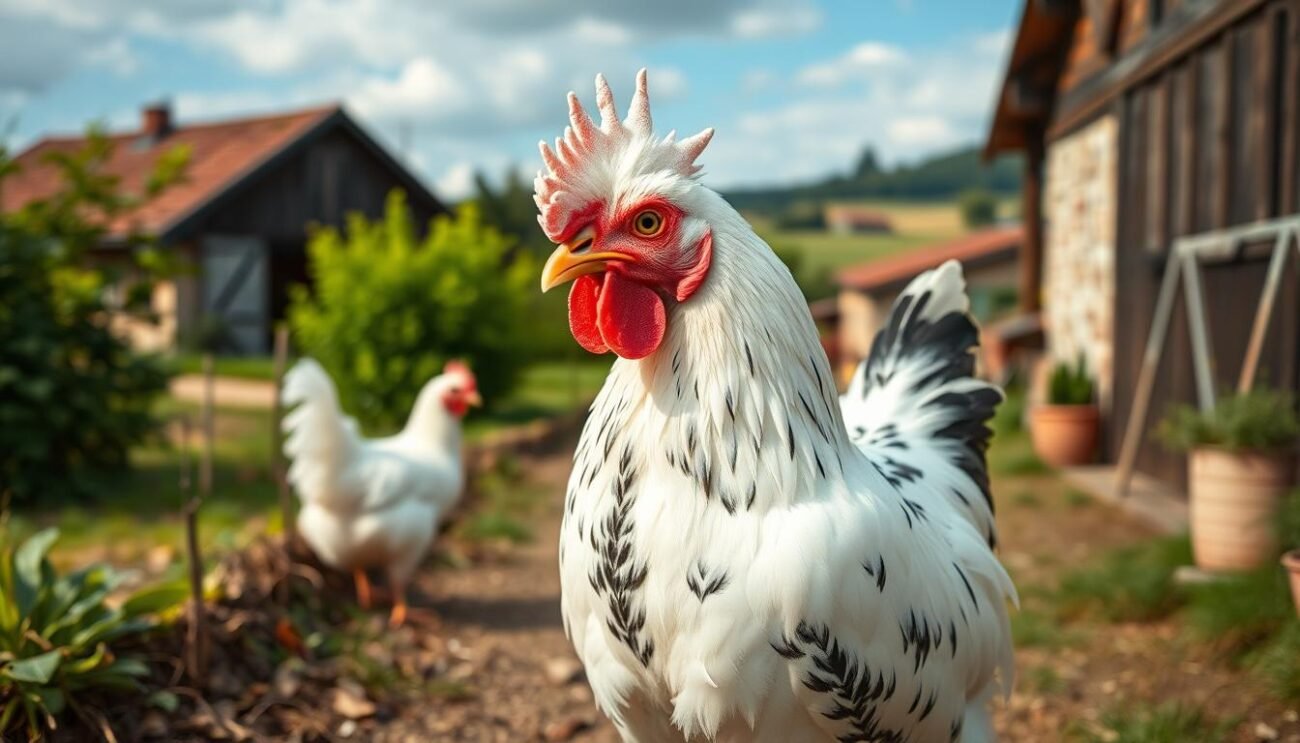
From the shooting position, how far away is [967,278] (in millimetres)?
25484

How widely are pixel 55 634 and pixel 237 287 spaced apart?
18.9 metres

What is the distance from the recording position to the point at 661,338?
212 cm

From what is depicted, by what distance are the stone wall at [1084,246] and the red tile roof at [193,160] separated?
15.0m

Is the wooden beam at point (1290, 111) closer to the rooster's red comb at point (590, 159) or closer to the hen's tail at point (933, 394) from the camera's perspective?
the hen's tail at point (933, 394)

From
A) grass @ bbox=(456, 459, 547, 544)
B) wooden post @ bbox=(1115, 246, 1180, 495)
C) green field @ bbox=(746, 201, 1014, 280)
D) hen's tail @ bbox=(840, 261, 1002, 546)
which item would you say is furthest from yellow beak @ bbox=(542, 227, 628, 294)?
green field @ bbox=(746, 201, 1014, 280)

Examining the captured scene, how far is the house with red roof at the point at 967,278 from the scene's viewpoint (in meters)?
24.4

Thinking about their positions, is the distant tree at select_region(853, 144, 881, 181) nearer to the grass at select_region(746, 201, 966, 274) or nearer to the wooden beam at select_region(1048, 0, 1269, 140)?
the grass at select_region(746, 201, 966, 274)

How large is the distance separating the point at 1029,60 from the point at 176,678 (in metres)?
10.8

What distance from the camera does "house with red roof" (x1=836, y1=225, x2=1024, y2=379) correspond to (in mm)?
24422

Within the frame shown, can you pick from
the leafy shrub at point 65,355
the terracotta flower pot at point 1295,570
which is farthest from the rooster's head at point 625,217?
the leafy shrub at point 65,355

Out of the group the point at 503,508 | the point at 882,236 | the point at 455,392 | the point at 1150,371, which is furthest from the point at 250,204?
the point at 882,236

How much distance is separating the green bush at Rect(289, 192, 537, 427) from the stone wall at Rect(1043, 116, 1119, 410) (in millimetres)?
6161

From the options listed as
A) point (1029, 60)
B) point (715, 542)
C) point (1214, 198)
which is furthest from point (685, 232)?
point (1029, 60)

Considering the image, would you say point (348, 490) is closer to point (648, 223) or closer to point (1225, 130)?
point (648, 223)
